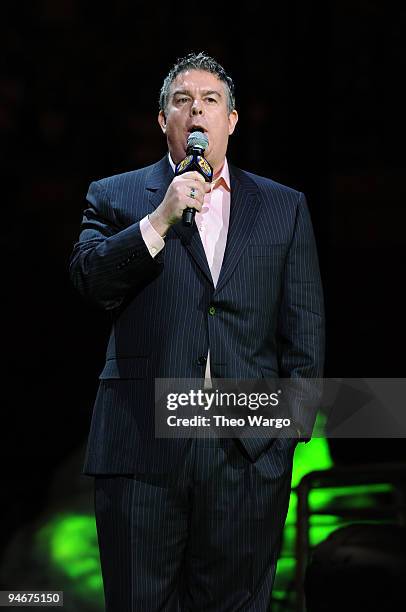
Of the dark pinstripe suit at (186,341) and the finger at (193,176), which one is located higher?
the finger at (193,176)

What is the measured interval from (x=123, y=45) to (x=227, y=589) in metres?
2.77

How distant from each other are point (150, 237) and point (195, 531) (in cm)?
54

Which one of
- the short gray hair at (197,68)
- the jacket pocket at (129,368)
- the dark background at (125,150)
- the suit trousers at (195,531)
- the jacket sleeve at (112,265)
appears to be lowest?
the suit trousers at (195,531)

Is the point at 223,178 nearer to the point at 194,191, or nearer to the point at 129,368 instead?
the point at 194,191

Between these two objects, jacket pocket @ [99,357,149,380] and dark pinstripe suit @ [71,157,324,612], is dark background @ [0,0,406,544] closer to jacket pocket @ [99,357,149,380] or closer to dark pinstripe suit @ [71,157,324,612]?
dark pinstripe suit @ [71,157,324,612]

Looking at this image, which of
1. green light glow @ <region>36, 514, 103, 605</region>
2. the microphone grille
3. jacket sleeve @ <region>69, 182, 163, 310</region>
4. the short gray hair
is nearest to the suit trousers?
jacket sleeve @ <region>69, 182, 163, 310</region>

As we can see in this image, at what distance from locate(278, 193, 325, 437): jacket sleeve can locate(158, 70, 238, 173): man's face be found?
0.76 ft

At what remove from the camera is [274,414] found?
5.95 feet

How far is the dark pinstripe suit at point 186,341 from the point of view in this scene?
1.73m

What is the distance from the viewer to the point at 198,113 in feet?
5.90

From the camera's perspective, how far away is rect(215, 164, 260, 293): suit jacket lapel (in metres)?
1.79

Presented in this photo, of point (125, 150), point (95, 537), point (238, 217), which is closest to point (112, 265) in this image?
point (238, 217)

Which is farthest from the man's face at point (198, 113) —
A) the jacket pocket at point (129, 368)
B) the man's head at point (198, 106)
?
the jacket pocket at point (129, 368)

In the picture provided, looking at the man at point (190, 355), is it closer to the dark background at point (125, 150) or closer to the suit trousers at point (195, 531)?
the suit trousers at point (195, 531)
